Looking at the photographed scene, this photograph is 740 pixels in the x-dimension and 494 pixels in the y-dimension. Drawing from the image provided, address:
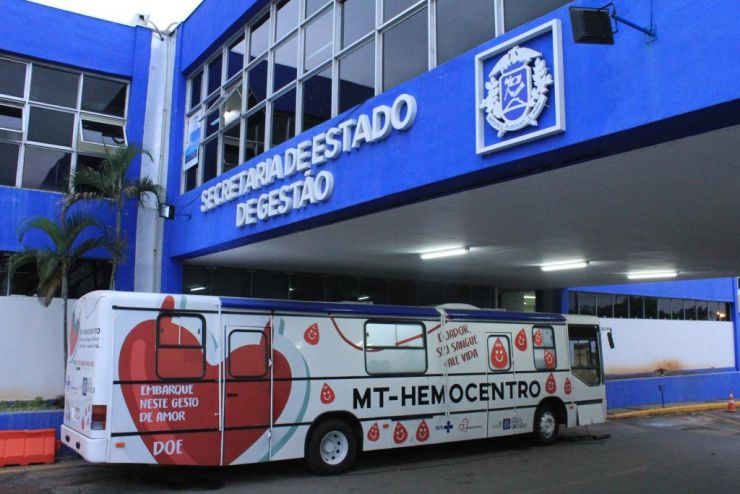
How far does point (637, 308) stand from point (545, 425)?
41.6 ft

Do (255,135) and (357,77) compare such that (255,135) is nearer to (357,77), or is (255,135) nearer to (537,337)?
(357,77)

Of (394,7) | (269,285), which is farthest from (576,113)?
(269,285)

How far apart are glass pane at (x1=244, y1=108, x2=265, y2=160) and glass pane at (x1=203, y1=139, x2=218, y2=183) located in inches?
70.9

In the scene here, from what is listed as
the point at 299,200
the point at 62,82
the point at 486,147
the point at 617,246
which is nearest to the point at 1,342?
the point at 62,82

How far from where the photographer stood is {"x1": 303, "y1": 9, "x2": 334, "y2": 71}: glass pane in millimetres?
11930

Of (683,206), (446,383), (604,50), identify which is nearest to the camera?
(604,50)

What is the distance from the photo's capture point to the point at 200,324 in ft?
31.4

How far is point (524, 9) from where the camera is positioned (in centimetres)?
771

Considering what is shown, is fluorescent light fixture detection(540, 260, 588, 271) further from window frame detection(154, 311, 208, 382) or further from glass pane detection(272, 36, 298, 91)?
window frame detection(154, 311, 208, 382)

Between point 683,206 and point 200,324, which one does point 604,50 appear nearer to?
point 683,206

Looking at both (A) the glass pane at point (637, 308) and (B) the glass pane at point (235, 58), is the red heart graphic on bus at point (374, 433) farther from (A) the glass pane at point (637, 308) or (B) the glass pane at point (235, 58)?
(A) the glass pane at point (637, 308)

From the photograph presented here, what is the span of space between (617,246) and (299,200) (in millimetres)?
6032

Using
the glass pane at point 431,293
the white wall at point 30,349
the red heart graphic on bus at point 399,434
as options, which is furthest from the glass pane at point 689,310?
the white wall at point 30,349

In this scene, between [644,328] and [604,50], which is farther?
[644,328]
